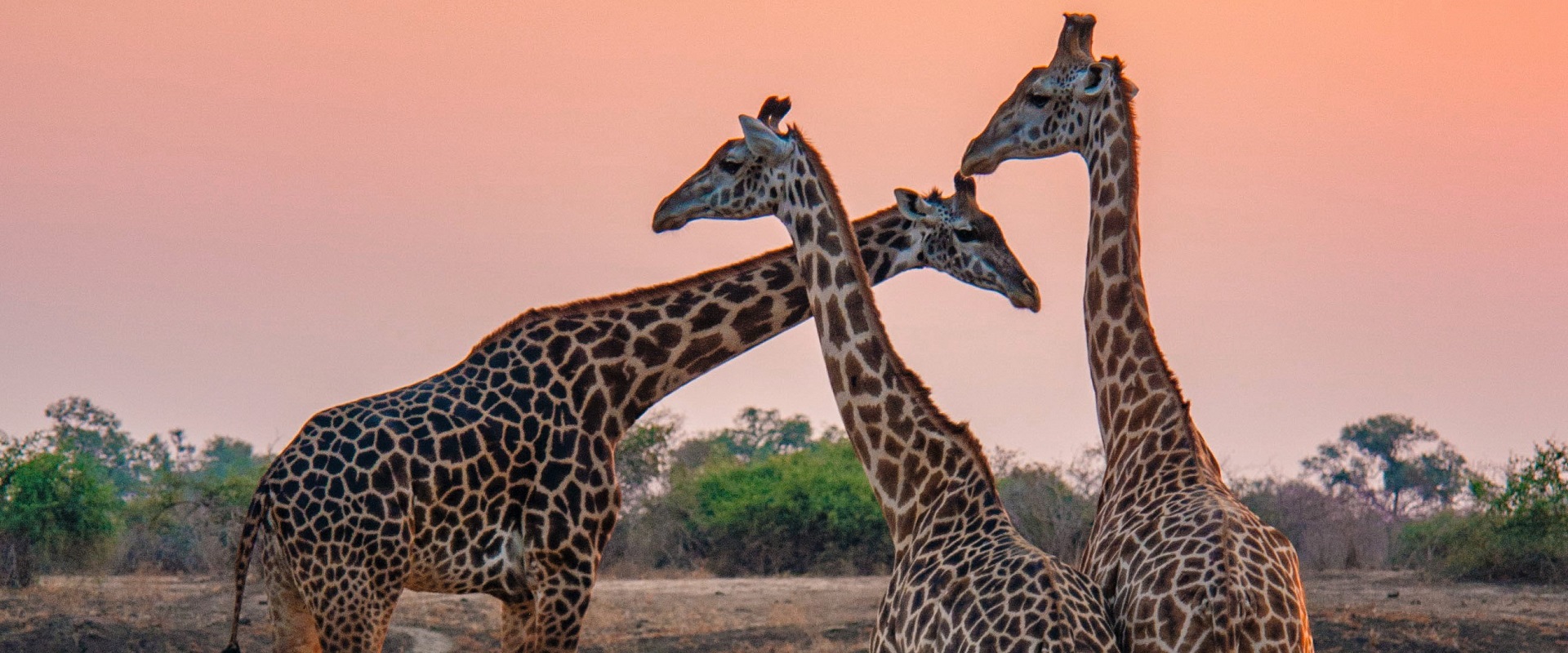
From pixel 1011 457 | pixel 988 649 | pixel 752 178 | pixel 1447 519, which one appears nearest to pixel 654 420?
Answer: pixel 1011 457

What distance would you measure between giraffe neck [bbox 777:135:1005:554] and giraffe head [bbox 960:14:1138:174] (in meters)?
1.84

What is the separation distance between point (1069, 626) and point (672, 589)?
57.2 ft

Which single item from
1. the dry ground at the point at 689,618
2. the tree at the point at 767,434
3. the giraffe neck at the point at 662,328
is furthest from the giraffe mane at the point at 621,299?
the tree at the point at 767,434

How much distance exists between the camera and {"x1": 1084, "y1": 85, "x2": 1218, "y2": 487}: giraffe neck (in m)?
7.55

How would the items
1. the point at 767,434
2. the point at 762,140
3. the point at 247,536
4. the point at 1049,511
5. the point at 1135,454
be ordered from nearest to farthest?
the point at 247,536 < the point at 762,140 < the point at 1135,454 < the point at 1049,511 < the point at 767,434

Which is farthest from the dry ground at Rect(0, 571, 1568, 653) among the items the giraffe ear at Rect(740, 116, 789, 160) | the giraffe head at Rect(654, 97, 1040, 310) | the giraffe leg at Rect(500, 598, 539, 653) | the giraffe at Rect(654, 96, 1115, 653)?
the giraffe ear at Rect(740, 116, 789, 160)

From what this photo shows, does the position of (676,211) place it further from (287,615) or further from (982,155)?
(287,615)

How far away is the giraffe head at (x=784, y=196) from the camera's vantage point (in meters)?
7.43

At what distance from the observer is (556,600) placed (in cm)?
687

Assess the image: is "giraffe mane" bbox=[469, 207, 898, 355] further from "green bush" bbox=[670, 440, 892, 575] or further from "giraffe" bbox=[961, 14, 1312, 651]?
"green bush" bbox=[670, 440, 892, 575]

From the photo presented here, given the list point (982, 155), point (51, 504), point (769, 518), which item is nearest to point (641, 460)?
Answer: point (769, 518)

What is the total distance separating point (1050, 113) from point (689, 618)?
10.7m

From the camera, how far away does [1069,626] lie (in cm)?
535

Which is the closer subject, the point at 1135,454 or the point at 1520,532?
the point at 1135,454
